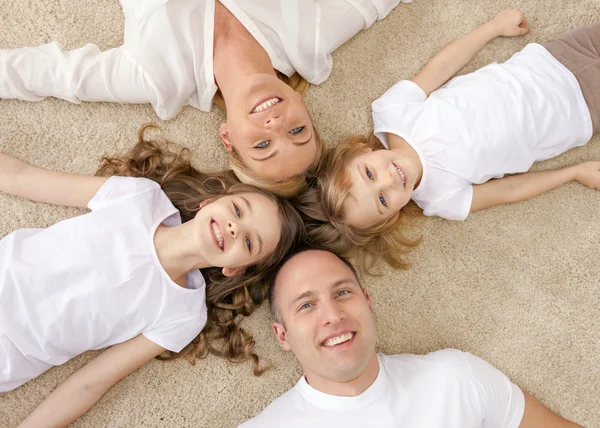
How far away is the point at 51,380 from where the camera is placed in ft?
5.22

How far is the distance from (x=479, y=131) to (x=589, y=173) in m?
0.46

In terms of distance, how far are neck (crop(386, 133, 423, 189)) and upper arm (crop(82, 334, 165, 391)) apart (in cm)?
97

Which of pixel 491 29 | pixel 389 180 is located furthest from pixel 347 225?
pixel 491 29

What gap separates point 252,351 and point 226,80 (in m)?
0.87

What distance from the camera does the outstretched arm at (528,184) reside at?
171 cm

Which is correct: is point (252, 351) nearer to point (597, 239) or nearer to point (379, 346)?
point (379, 346)

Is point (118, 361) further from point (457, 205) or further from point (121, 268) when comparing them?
point (457, 205)

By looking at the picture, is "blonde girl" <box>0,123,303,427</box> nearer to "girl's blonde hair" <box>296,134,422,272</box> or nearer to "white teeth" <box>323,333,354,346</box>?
"girl's blonde hair" <box>296,134,422,272</box>

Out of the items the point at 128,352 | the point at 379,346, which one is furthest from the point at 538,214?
the point at 128,352

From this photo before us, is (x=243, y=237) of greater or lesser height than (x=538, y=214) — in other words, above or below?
above

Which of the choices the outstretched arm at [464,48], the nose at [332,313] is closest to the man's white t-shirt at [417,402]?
the nose at [332,313]

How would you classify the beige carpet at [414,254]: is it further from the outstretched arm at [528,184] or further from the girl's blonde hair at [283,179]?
the girl's blonde hair at [283,179]

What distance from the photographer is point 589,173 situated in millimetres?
1749

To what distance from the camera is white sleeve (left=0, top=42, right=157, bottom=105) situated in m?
1.57
